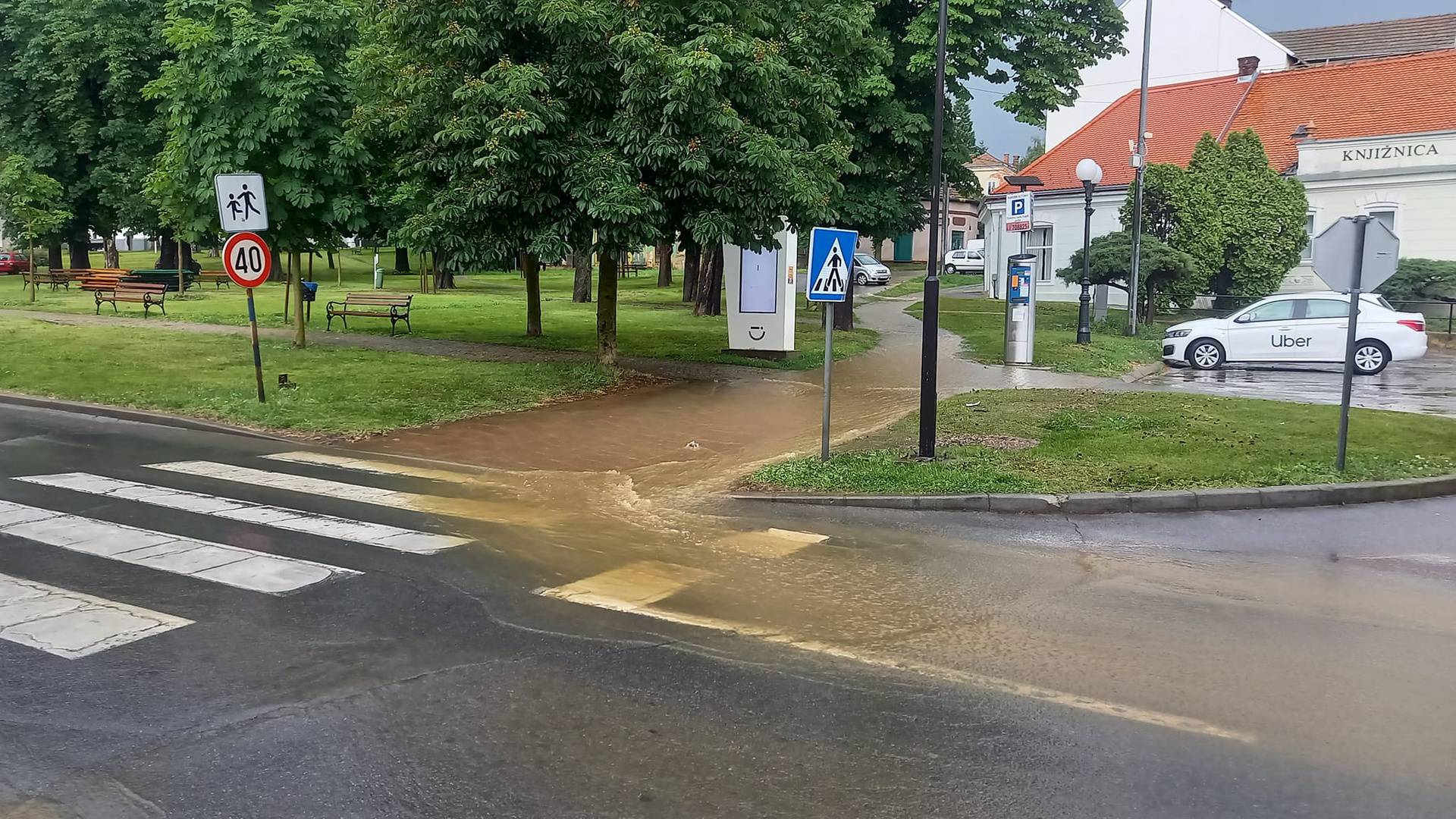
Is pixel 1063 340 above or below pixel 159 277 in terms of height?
below

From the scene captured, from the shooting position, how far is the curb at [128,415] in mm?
12898

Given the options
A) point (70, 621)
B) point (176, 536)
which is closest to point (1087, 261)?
point (176, 536)

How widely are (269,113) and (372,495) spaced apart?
11380mm

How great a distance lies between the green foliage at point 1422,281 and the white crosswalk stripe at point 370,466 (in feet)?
87.8

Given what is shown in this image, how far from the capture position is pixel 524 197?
15039mm

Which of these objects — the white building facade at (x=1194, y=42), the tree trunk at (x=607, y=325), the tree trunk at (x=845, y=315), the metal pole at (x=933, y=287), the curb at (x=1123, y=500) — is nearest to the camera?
the curb at (x=1123, y=500)

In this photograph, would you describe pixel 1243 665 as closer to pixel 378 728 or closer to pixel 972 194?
pixel 378 728

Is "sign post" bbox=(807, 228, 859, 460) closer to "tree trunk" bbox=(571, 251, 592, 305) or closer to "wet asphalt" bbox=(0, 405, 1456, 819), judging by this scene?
"wet asphalt" bbox=(0, 405, 1456, 819)

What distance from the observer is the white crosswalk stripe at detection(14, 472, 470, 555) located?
25.7 feet

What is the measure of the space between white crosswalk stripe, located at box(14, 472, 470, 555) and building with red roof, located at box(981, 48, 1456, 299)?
29570 millimetres

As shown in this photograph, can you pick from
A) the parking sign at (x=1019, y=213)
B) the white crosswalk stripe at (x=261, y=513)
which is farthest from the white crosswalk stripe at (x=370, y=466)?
the parking sign at (x=1019, y=213)

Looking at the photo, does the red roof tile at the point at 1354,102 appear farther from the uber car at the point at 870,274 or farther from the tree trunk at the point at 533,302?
the tree trunk at the point at 533,302

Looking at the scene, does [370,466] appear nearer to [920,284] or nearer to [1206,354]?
[1206,354]

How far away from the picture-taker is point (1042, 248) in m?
38.3
